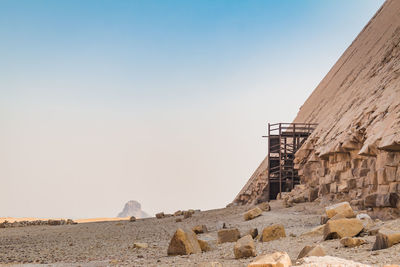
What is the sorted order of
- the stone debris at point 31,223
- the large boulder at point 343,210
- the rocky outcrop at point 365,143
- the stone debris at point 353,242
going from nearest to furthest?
the stone debris at point 353,242 → the large boulder at point 343,210 → the rocky outcrop at point 365,143 → the stone debris at point 31,223

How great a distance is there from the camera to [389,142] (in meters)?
11.2

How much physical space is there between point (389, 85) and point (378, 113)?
101 inches

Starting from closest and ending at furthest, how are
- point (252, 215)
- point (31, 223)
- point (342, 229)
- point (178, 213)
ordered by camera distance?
point (342, 229) < point (252, 215) < point (31, 223) < point (178, 213)

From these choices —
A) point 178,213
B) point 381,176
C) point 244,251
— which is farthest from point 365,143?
point 178,213

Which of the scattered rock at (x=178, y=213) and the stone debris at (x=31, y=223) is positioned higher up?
the scattered rock at (x=178, y=213)

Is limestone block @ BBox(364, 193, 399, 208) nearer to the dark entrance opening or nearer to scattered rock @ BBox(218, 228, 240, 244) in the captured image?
scattered rock @ BBox(218, 228, 240, 244)

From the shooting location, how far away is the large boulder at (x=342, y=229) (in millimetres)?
7414

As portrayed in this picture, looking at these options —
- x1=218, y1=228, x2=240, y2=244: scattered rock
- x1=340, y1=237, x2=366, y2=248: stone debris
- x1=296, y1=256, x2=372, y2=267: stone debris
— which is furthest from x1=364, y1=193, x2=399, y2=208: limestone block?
x1=296, y1=256, x2=372, y2=267: stone debris

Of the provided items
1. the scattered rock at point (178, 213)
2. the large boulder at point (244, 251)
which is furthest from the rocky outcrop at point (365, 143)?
the large boulder at point (244, 251)

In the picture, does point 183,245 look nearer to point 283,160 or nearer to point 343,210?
point 343,210

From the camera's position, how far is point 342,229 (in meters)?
7.43

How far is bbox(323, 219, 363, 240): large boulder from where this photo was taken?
7.41 metres

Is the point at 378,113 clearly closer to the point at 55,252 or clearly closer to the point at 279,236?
the point at 279,236

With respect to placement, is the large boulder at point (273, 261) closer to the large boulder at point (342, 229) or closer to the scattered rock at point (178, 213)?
the large boulder at point (342, 229)
